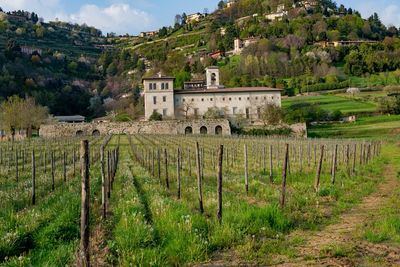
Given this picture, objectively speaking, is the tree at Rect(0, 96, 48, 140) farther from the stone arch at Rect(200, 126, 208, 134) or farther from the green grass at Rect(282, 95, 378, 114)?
the green grass at Rect(282, 95, 378, 114)

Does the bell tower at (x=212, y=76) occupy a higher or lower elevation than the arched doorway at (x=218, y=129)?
higher

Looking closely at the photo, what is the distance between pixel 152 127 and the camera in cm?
7938

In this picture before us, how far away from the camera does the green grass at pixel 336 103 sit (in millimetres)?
86050

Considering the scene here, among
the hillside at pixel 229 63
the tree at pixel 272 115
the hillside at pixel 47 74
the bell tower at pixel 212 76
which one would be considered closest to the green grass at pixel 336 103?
the hillside at pixel 229 63

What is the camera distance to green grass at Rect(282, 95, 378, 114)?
86050 mm

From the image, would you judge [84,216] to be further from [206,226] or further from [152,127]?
[152,127]

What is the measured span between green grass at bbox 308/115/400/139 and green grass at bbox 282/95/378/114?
5.52 m

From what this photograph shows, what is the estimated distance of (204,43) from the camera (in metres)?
190

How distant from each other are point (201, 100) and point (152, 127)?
14.6 m

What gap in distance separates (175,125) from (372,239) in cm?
7037

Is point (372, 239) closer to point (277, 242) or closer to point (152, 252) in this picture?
point (277, 242)

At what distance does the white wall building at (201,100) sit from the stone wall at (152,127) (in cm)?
811

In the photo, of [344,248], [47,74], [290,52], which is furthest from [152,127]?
[290,52]

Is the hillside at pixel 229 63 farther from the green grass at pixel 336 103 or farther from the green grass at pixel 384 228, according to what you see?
the green grass at pixel 384 228
